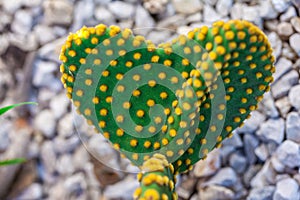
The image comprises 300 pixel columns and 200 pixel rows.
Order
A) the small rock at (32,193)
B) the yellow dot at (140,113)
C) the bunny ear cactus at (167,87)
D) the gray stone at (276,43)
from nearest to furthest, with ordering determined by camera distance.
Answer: the bunny ear cactus at (167,87)
the yellow dot at (140,113)
the gray stone at (276,43)
the small rock at (32,193)

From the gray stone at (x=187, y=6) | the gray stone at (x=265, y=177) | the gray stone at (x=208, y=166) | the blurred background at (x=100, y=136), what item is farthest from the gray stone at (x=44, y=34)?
the gray stone at (x=265, y=177)

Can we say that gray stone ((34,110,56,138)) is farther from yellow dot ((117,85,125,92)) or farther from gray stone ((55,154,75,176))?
yellow dot ((117,85,125,92))

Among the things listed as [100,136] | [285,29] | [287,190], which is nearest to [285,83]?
[285,29]

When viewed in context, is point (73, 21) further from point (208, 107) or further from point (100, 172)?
point (208, 107)

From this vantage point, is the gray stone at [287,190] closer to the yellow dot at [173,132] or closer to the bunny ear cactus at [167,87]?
the bunny ear cactus at [167,87]

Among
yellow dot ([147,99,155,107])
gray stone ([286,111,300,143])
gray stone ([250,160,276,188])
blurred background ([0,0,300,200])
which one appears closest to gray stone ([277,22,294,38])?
blurred background ([0,0,300,200])
